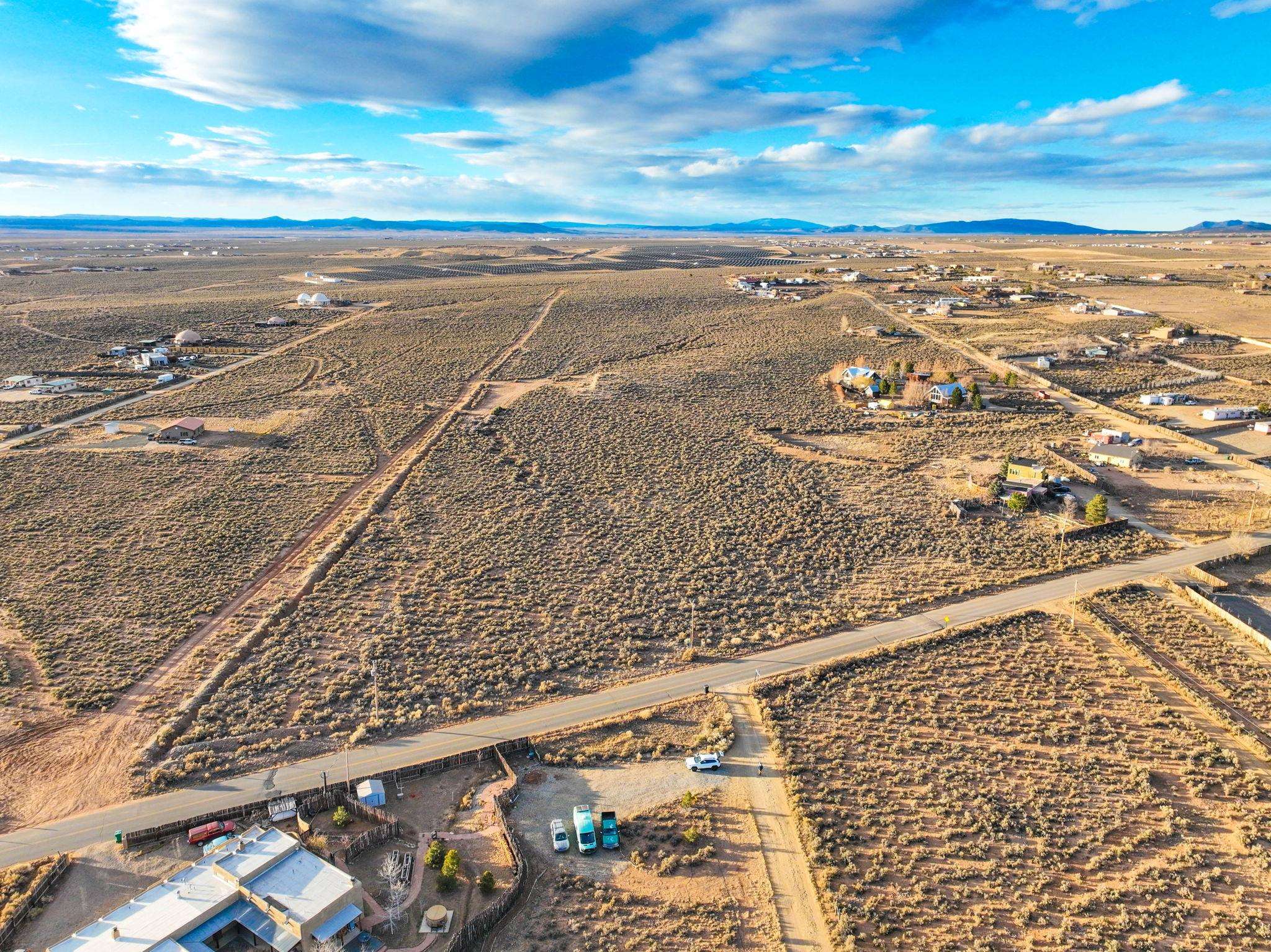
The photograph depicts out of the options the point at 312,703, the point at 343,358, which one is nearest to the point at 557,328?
the point at 343,358

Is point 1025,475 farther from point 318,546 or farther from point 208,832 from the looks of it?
point 208,832

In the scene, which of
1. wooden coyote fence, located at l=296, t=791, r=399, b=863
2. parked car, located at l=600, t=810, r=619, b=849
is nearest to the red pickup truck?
wooden coyote fence, located at l=296, t=791, r=399, b=863

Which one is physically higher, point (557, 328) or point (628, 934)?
point (557, 328)

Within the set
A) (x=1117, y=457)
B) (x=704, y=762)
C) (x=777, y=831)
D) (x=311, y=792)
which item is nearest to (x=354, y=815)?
(x=311, y=792)

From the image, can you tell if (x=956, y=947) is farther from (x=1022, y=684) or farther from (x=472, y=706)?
(x=472, y=706)

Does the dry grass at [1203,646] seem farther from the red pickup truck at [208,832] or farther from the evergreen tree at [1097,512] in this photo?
the red pickup truck at [208,832]

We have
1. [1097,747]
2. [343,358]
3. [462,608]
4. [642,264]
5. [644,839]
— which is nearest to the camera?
[644,839]

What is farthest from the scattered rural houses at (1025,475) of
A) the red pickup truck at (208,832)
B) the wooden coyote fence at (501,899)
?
the red pickup truck at (208,832)
